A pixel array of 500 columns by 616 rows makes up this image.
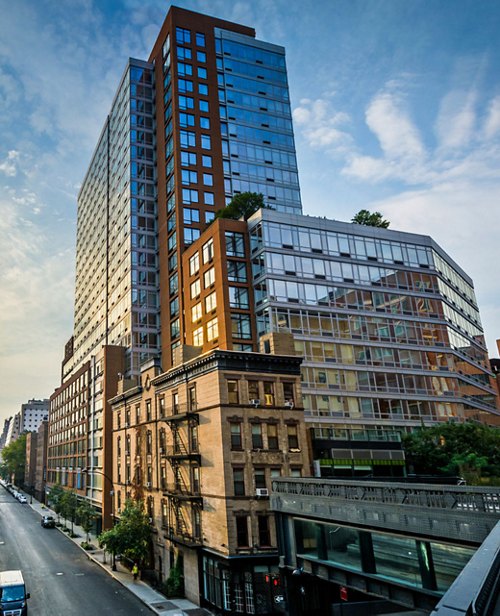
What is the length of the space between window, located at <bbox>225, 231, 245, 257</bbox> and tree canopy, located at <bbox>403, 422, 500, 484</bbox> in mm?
25694

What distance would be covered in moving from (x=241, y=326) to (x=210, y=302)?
5.15m

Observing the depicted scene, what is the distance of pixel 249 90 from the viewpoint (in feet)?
266

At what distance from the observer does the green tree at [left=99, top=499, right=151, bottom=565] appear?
45094 millimetres

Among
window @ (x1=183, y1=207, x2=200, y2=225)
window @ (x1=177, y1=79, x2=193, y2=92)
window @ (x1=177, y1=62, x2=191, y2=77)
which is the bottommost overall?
window @ (x1=183, y1=207, x2=200, y2=225)

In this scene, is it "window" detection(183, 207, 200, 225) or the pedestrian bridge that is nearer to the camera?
the pedestrian bridge

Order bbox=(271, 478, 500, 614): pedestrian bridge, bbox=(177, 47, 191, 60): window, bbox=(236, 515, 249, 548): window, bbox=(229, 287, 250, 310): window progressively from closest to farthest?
bbox=(271, 478, 500, 614): pedestrian bridge, bbox=(236, 515, 249, 548): window, bbox=(229, 287, 250, 310): window, bbox=(177, 47, 191, 60): window

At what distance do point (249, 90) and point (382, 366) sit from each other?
50.0 m

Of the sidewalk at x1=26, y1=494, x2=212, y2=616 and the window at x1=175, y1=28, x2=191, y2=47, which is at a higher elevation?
the window at x1=175, y1=28, x2=191, y2=47

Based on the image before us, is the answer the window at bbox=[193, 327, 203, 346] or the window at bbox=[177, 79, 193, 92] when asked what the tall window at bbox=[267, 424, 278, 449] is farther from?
the window at bbox=[177, 79, 193, 92]

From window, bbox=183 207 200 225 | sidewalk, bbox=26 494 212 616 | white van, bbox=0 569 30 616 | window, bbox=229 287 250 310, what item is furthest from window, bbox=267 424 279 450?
window, bbox=183 207 200 225

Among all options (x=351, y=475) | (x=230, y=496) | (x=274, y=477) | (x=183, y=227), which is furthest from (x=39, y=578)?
(x=183, y=227)

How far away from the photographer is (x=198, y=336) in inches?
2343

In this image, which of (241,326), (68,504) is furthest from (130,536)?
(68,504)

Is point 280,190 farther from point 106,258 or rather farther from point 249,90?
point 106,258
